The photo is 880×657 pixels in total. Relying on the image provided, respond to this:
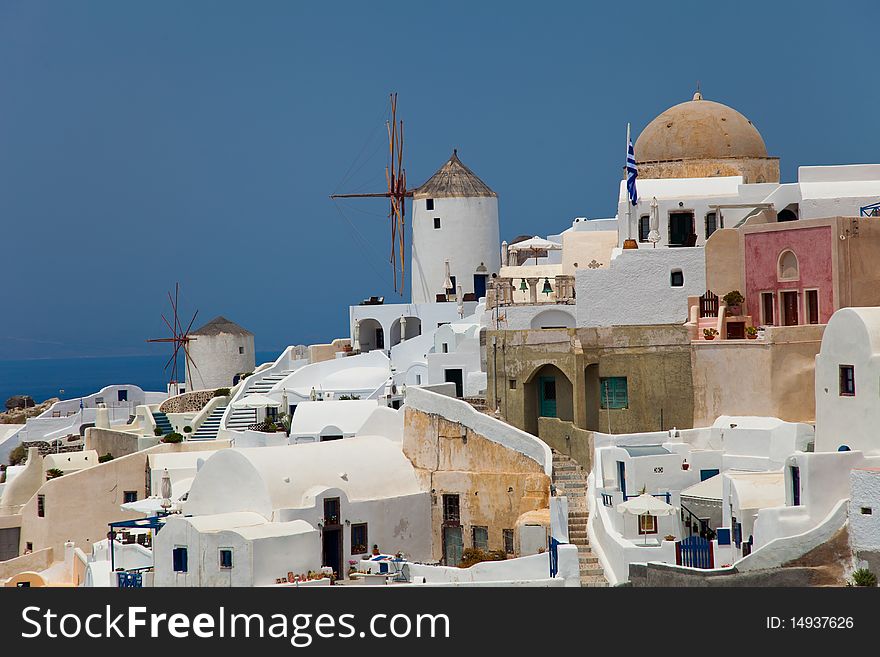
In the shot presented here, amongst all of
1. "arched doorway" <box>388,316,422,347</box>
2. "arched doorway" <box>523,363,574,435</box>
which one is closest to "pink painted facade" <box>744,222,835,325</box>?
"arched doorway" <box>523,363,574,435</box>

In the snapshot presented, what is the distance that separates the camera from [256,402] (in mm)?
48000

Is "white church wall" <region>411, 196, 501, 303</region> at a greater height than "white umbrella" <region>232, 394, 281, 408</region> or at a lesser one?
greater

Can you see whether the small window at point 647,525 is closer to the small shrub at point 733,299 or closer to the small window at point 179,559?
the small shrub at point 733,299

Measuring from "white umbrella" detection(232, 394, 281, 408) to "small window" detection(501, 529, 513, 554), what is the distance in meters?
13.6

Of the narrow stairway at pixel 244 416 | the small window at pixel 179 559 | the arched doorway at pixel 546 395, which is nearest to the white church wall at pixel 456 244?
the narrow stairway at pixel 244 416

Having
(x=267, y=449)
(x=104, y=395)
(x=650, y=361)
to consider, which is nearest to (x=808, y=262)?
(x=650, y=361)

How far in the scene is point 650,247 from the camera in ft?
134

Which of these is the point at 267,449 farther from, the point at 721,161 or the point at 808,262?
the point at 721,161

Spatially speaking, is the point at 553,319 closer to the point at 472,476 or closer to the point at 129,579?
the point at 472,476

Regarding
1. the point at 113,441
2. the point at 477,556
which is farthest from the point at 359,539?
the point at 113,441

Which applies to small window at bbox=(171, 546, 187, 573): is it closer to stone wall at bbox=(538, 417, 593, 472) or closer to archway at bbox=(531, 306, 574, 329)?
stone wall at bbox=(538, 417, 593, 472)

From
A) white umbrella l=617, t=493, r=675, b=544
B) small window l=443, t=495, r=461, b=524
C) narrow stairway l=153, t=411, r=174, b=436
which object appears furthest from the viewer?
narrow stairway l=153, t=411, r=174, b=436

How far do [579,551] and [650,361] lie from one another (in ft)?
21.0

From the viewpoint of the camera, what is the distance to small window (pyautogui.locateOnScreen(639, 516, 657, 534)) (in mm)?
30469
